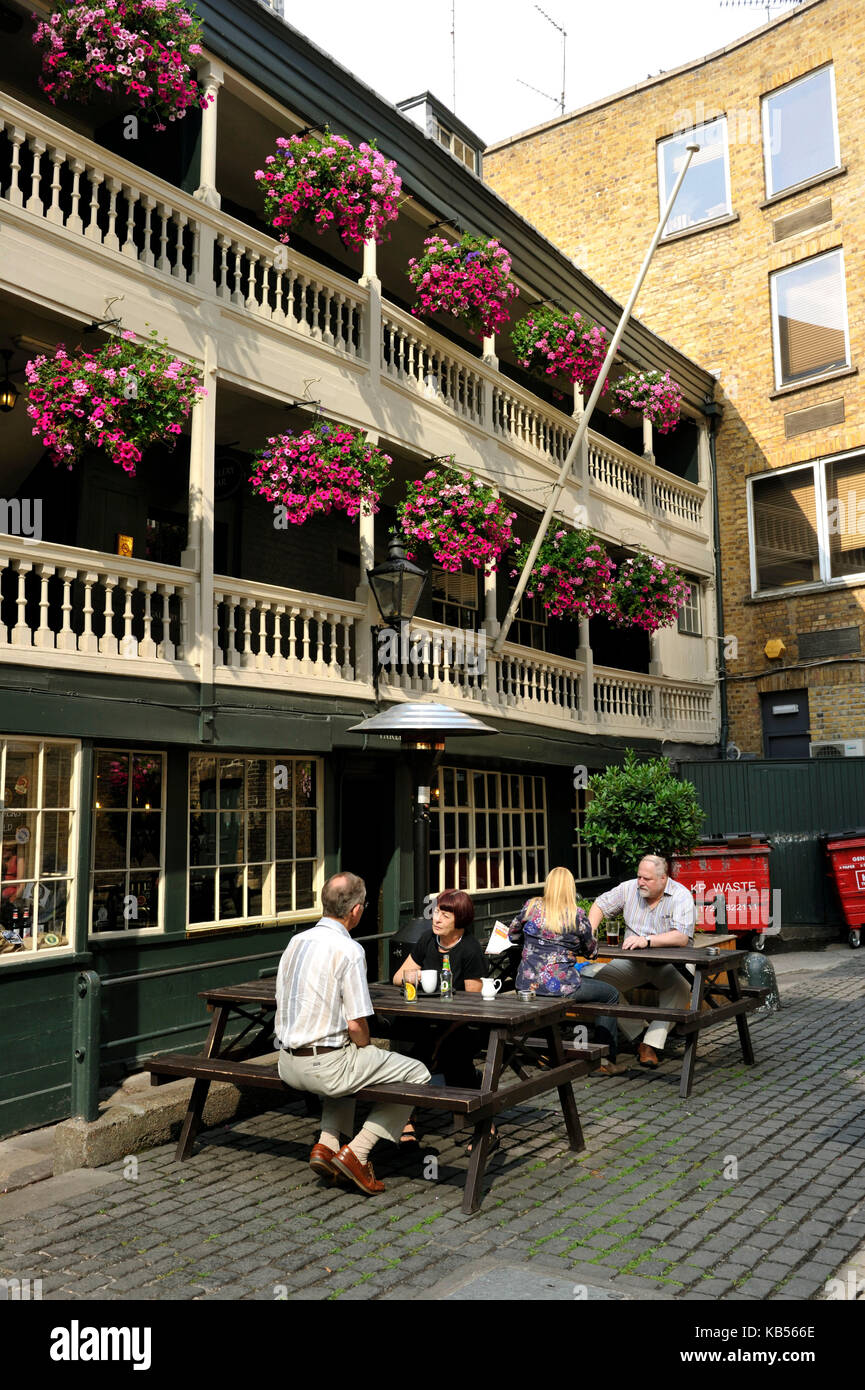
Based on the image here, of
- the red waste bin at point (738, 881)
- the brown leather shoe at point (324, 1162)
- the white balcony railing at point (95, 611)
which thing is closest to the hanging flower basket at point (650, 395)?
the red waste bin at point (738, 881)

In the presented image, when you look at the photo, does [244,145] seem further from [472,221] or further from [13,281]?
[13,281]

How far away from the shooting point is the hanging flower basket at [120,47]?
7.83 m

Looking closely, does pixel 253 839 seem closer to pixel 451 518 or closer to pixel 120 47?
pixel 451 518

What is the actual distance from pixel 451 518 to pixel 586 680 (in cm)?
460

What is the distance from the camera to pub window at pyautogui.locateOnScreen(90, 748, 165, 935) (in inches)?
321

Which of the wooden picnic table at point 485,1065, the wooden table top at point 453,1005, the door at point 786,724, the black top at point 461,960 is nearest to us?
the wooden picnic table at point 485,1065

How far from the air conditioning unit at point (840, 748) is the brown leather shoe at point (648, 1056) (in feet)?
30.9

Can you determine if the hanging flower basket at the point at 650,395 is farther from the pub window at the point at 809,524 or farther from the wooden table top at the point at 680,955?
the wooden table top at the point at 680,955

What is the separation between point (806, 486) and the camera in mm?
17469

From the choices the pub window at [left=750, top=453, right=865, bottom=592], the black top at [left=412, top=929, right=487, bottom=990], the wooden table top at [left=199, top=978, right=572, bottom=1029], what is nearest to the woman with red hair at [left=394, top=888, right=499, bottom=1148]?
the black top at [left=412, top=929, right=487, bottom=990]

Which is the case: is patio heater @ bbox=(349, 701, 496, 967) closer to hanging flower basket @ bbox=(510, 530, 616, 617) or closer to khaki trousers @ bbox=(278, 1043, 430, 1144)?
khaki trousers @ bbox=(278, 1043, 430, 1144)

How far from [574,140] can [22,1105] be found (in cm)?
1950

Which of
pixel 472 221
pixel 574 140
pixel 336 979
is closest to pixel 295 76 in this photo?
pixel 472 221

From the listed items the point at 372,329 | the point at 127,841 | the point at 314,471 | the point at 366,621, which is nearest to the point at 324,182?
the point at 372,329
